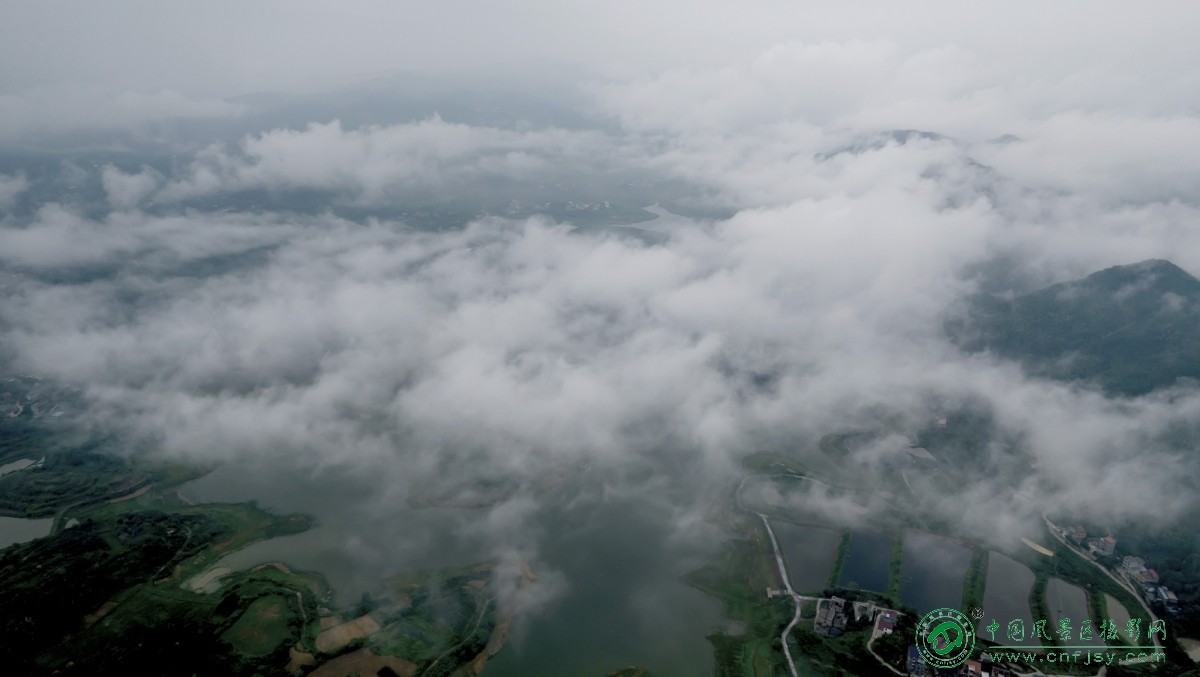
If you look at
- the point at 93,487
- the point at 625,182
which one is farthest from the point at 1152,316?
the point at 625,182

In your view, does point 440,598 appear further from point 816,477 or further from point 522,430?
point 816,477

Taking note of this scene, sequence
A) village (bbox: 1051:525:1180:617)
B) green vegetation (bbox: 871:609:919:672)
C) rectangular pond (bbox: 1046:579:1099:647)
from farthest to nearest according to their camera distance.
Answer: village (bbox: 1051:525:1180:617) → rectangular pond (bbox: 1046:579:1099:647) → green vegetation (bbox: 871:609:919:672)

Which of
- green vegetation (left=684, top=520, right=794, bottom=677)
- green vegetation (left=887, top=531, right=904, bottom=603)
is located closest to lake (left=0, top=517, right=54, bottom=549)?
green vegetation (left=684, top=520, right=794, bottom=677)

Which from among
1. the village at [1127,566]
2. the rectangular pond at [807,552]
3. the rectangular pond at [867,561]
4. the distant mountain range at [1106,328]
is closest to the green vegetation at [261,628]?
the rectangular pond at [807,552]

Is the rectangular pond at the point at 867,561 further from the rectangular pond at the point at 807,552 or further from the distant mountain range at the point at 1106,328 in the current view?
the distant mountain range at the point at 1106,328

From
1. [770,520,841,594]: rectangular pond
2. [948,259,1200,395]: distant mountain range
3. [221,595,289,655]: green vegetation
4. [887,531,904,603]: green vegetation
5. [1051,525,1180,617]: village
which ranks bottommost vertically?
[221,595,289,655]: green vegetation

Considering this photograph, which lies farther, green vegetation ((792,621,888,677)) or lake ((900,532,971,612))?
lake ((900,532,971,612))

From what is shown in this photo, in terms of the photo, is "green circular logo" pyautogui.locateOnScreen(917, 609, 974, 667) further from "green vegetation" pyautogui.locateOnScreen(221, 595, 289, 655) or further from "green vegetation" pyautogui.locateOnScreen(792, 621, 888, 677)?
"green vegetation" pyautogui.locateOnScreen(221, 595, 289, 655)
